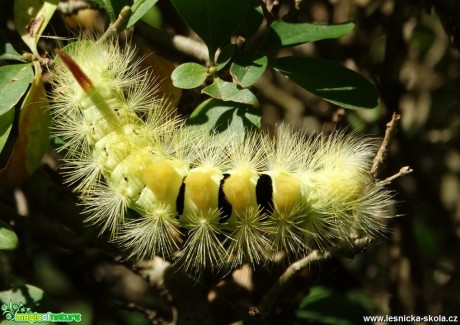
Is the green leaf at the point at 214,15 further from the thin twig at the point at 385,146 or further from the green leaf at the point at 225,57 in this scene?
the thin twig at the point at 385,146

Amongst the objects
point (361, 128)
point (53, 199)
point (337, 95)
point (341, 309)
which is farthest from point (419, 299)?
point (53, 199)

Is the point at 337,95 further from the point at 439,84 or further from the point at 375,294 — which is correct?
the point at 439,84

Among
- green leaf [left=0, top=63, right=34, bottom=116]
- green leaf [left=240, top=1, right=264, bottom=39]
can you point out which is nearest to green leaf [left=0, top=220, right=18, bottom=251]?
green leaf [left=0, top=63, right=34, bottom=116]

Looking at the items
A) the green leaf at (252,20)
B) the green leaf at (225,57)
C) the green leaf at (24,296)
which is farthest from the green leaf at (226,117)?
the green leaf at (24,296)

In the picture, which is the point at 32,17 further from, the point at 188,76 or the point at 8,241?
the point at 8,241

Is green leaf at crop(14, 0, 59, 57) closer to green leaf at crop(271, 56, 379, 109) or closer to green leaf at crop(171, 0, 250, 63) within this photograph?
green leaf at crop(171, 0, 250, 63)

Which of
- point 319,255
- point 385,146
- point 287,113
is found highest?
point 385,146

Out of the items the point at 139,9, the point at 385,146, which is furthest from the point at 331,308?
the point at 139,9
